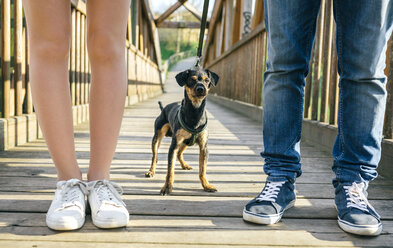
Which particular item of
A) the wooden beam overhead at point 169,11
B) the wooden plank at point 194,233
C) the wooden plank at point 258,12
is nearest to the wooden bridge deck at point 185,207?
the wooden plank at point 194,233

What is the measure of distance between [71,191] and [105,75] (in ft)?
1.53

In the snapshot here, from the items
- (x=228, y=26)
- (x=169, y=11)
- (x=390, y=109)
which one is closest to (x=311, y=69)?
(x=390, y=109)

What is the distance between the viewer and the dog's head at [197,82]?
2.17 m

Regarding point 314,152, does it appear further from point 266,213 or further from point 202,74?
point 266,213

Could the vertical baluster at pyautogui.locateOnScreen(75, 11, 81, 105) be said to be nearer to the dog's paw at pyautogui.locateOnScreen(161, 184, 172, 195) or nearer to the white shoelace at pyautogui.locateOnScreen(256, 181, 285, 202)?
the dog's paw at pyautogui.locateOnScreen(161, 184, 172, 195)

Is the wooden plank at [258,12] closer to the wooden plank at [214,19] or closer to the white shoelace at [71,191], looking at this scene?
the white shoelace at [71,191]

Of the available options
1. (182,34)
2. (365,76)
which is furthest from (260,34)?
(182,34)

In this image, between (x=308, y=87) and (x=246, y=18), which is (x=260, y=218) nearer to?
(x=308, y=87)

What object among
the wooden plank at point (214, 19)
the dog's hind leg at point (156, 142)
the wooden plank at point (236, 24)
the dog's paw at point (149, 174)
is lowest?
the dog's paw at point (149, 174)

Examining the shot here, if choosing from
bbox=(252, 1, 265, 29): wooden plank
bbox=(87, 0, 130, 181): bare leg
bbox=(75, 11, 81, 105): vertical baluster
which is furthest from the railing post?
bbox=(252, 1, 265, 29): wooden plank

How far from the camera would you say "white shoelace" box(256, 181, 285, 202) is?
1.58 meters

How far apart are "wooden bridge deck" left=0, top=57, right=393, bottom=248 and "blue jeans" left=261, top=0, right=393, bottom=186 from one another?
22 centimetres

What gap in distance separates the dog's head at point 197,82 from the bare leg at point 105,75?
0.63 m

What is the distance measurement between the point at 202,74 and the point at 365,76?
40.5 inches
